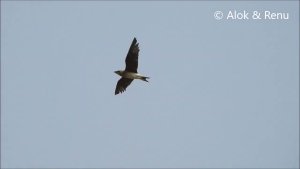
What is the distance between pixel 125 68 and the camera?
3916cm

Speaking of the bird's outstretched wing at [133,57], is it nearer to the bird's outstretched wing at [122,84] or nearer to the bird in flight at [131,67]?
the bird in flight at [131,67]

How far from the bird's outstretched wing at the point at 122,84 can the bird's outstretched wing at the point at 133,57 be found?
133 centimetres

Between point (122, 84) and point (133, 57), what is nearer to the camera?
point (133, 57)

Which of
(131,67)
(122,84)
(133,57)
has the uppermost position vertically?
(133,57)

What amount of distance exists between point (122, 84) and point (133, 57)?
239 cm

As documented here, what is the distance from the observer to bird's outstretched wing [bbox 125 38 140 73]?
38.4m

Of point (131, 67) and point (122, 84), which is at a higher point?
point (131, 67)

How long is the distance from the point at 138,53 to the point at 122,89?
Result: 9.78ft

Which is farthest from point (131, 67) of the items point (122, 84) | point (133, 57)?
point (122, 84)

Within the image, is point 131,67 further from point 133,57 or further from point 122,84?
point 122,84

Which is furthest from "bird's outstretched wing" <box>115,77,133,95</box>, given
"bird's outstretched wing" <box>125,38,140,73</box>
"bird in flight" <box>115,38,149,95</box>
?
"bird's outstretched wing" <box>125,38,140,73</box>

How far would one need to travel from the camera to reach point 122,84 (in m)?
40.3

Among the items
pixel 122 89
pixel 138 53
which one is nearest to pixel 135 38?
pixel 138 53

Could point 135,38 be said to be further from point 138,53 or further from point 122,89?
point 122,89
